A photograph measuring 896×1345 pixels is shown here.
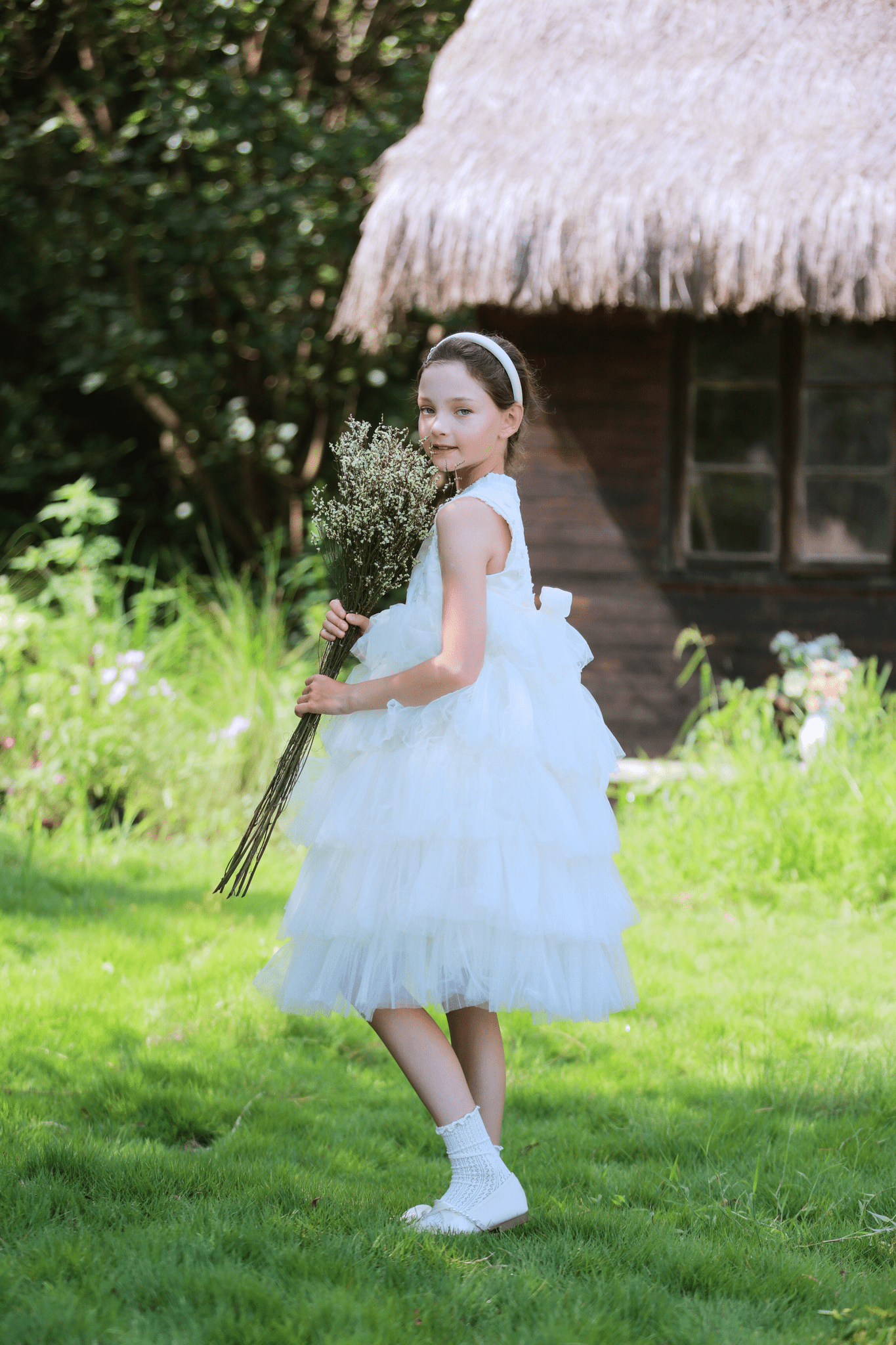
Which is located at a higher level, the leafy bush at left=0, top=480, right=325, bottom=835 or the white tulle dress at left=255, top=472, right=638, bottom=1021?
the white tulle dress at left=255, top=472, right=638, bottom=1021

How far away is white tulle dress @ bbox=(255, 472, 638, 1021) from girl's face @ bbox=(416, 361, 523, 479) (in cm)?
7

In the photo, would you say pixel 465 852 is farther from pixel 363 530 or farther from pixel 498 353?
pixel 498 353

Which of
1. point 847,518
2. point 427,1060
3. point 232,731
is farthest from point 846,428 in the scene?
point 427,1060

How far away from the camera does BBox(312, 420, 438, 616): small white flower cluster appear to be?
90.3 inches

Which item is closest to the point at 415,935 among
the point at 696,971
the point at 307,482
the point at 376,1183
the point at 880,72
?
the point at 376,1183

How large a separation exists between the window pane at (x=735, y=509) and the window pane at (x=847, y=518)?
209mm

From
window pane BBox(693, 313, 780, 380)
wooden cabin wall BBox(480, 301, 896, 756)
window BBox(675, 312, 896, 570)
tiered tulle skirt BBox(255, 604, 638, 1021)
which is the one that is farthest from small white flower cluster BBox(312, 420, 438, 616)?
window pane BBox(693, 313, 780, 380)

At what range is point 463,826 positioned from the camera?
208 cm

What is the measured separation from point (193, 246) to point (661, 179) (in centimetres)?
388

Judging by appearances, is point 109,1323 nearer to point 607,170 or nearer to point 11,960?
point 11,960

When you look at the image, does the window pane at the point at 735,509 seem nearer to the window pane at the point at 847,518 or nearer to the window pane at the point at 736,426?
the window pane at the point at 736,426

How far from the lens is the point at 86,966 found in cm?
354

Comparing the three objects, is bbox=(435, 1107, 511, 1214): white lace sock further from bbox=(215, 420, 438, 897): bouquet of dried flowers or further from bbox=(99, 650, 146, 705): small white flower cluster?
bbox=(99, 650, 146, 705): small white flower cluster

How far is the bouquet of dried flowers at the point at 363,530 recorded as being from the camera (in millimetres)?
2295
